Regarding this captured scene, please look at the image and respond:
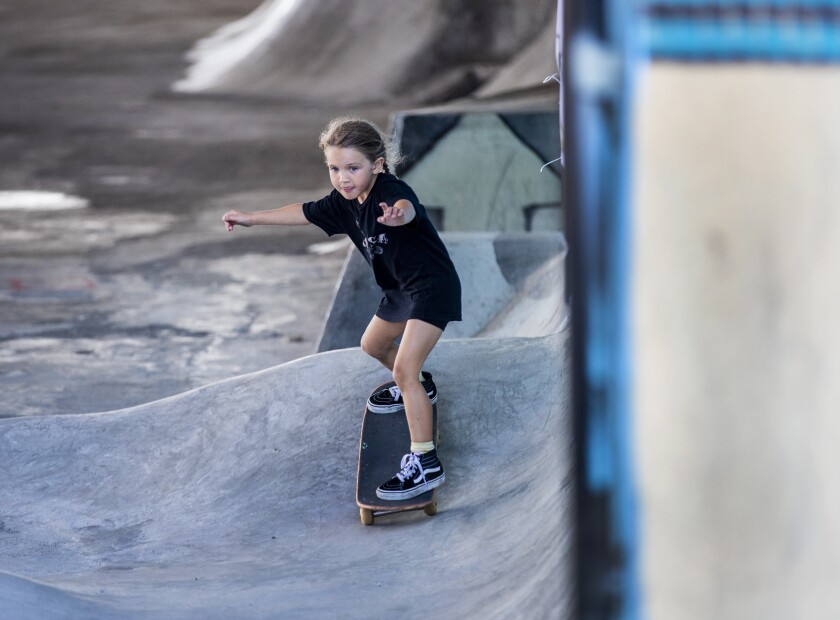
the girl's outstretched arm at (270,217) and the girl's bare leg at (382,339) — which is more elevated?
the girl's outstretched arm at (270,217)

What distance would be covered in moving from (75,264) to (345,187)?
265 inches

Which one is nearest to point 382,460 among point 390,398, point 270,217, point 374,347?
point 390,398

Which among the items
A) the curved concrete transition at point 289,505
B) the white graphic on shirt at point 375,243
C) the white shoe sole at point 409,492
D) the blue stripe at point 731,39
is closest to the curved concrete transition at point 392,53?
the curved concrete transition at point 289,505

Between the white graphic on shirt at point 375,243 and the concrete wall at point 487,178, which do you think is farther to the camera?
the concrete wall at point 487,178

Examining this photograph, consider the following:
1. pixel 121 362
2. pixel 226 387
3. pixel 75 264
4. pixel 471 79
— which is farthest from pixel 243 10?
pixel 226 387

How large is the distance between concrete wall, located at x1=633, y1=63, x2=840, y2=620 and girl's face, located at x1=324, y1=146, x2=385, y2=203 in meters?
2.18

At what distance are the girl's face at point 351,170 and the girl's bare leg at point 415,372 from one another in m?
0.51

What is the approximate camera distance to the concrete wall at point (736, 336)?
175 cm

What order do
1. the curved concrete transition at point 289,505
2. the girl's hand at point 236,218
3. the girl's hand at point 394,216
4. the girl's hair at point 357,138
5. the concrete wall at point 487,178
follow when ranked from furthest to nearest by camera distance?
the concrete wall at point 487,178 → the girl's hand at point 236,218 → the girl's hair at point 357,138 → the girl's hand at point 394,216 → the curved concrete transition at point 289,505

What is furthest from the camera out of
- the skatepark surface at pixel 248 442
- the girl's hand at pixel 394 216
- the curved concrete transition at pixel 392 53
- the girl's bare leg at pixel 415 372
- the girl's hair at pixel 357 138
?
the curved concrete transition at pixel 392 53

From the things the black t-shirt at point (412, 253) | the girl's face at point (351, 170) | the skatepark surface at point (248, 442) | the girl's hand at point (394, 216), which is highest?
the girl's face at point (351, 170)

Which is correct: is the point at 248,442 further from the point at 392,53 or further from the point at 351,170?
the point at 392,53

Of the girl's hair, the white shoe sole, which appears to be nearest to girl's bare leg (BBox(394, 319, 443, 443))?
the white shoe sole

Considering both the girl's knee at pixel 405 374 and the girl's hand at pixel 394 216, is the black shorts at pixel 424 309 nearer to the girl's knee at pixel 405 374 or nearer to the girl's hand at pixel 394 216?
the girl's knee at pixel 405 374
